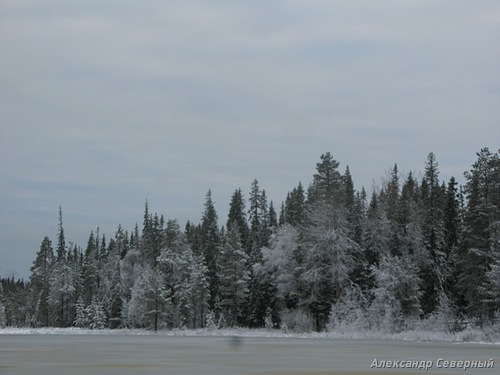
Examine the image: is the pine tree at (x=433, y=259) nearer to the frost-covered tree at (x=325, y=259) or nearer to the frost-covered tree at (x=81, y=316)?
the frost-covered tree at (x=325, y=259)

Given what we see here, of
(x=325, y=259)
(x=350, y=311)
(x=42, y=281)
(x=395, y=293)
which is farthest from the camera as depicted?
(x=42, y=281)

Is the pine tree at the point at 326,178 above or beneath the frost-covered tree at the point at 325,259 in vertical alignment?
above

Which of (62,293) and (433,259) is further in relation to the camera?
(62,293)

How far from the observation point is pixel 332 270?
213ft

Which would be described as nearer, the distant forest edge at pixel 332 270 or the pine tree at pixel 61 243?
the distant forest edge at pixel 332 270

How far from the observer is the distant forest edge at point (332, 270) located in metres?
60.9

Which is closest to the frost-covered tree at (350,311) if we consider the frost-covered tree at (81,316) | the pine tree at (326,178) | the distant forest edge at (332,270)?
the distant forest edge at (332,270)

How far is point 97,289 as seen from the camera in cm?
11350

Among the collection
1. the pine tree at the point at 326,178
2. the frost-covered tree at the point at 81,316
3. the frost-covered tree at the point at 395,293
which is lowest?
the frost-covered tree at the point at 81,316

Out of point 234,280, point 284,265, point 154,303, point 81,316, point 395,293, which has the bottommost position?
point 81,316

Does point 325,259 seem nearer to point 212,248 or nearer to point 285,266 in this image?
point 285,266

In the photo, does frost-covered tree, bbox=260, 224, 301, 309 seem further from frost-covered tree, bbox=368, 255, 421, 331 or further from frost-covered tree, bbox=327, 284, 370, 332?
frost-covered tree, bbox=368, 255, 421, 331

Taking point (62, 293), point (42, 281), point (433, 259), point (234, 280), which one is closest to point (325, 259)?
point (433, 259)

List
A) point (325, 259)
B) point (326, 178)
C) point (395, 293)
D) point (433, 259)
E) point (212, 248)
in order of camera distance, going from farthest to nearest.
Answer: point (212, 248) < point (326, 178) < point (433, 259) < point (325, 259) < point (395, 293)
